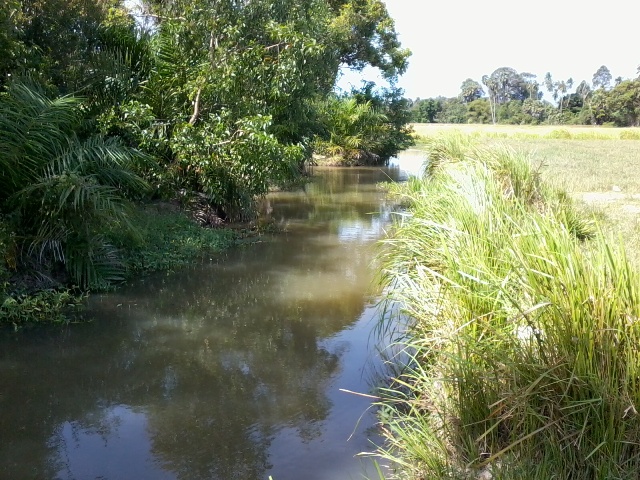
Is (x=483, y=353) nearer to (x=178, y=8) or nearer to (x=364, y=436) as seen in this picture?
(x=364, y=436)

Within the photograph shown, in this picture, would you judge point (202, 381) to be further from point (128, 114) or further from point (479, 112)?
point (479, 112)

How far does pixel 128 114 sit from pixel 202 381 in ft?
18.4

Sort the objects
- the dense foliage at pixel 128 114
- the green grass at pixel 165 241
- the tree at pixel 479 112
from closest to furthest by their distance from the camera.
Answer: the dense foliage at pixel 128 114 < the green grass at pixel 165 241 < the tree at pixel 479 112

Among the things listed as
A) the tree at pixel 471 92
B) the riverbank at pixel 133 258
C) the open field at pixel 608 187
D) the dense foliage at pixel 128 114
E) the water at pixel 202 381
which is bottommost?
the water at pixel 202 381

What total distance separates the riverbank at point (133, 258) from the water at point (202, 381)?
0.25m

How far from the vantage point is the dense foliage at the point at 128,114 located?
7312 millimetres

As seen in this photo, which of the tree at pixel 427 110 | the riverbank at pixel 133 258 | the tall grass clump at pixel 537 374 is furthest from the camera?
the tree at pixel 427 110

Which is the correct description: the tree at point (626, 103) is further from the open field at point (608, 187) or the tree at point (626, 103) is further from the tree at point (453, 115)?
the open field at point (608, 187)

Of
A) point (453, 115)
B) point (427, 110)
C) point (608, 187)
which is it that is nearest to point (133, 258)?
point (608, 187)

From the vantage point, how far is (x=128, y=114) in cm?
960

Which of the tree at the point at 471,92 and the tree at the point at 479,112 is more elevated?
the tree at the point at 471,92

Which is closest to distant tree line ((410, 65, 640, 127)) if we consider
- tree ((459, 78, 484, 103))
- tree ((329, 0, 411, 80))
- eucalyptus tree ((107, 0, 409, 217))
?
tree ((459, 78, 484, 103))

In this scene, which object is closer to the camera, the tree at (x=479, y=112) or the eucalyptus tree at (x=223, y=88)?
the eucalyptus tree at (x=223, y=88)

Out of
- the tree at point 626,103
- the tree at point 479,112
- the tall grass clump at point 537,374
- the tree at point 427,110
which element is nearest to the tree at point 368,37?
the tall grass clump at point 537,374
